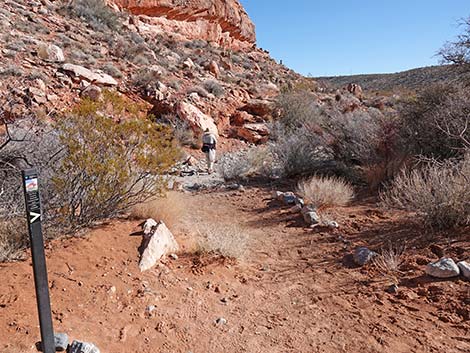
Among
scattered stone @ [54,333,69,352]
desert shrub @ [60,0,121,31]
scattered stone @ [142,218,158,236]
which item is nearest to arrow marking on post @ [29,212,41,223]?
scattered stone @ [54,333,69,352]

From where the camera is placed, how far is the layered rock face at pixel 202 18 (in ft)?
82.4

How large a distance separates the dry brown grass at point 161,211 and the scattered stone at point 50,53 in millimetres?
9781

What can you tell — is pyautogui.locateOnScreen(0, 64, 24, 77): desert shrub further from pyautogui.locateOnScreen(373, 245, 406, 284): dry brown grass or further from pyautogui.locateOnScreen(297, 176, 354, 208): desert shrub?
pyautogui.locateOnScreen(373, 245, 406, 284): dry brown grass

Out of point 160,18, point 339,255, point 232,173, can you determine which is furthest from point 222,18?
point 339,255

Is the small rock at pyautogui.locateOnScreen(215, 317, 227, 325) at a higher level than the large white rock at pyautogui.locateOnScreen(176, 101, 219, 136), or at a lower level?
lower

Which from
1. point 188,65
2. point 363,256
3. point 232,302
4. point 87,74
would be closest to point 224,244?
point 232,302

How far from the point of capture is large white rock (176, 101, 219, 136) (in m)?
12.9

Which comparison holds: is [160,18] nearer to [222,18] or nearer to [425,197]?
[222,18]

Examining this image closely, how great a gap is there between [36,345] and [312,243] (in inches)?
130

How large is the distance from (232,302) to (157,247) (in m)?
1.14

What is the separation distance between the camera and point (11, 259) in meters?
3.40

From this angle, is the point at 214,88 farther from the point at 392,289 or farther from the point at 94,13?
the point at 392,289

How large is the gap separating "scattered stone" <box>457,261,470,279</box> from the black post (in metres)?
3.54

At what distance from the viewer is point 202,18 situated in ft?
97.1
